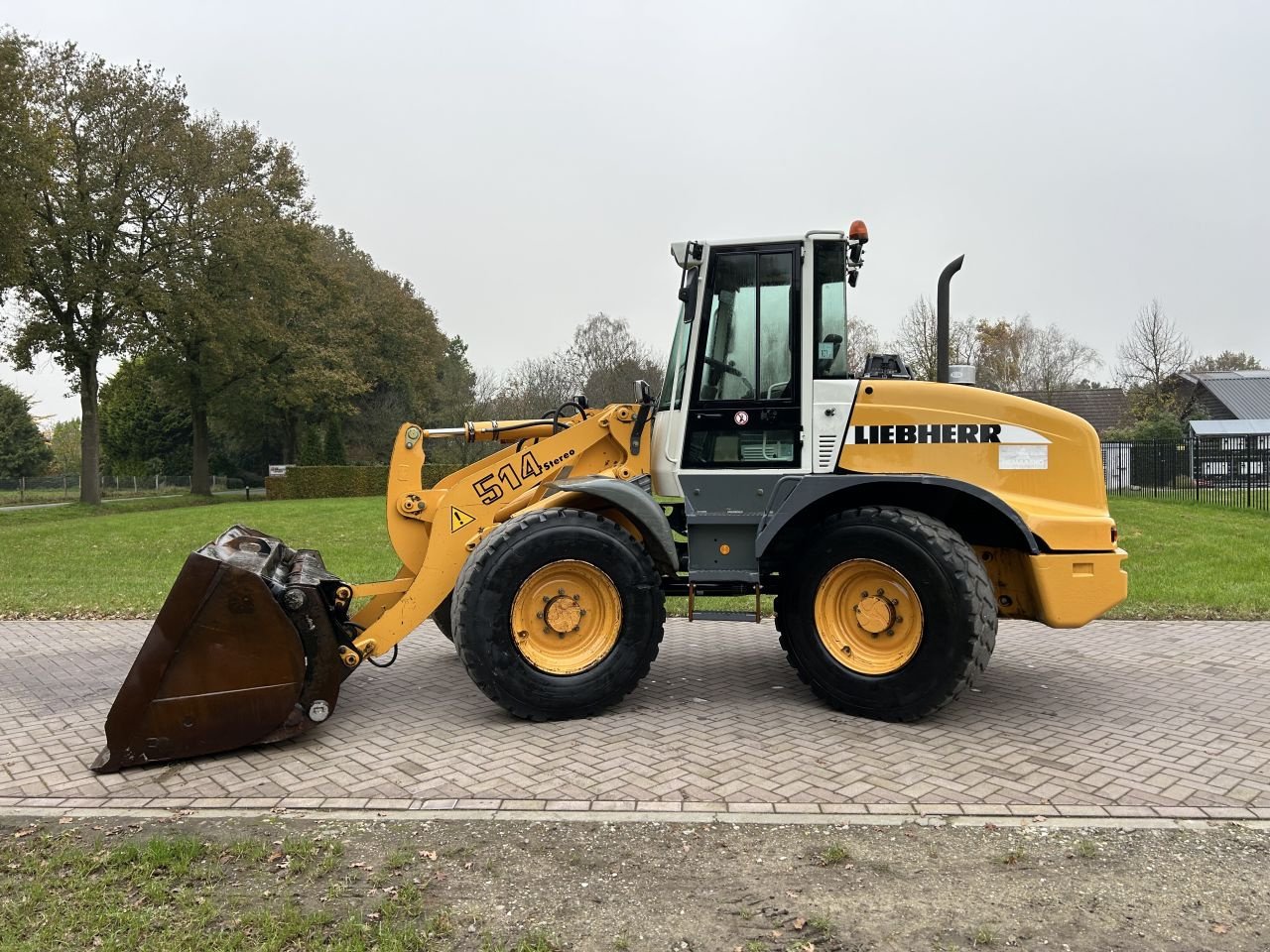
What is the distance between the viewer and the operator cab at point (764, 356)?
567 cm

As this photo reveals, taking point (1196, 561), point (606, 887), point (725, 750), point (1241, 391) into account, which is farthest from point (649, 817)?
point (1241, 391)

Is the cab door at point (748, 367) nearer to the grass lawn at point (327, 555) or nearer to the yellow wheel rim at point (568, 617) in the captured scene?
the yellow wheel rim at point (568, 617)

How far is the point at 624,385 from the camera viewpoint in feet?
105

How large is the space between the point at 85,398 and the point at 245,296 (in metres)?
6.50

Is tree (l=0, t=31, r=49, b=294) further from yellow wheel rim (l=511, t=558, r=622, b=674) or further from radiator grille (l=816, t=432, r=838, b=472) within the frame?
radiator grille (l=816, t=432, r=838, b=472)

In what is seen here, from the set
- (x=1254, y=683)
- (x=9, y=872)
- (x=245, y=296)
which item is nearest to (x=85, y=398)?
(x=245, y=296)

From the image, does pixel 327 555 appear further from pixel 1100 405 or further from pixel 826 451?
pixel 1100 405

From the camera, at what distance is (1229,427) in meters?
33.6

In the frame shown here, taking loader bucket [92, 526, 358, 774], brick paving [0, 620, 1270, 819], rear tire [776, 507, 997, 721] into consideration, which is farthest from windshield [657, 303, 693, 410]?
loader bucket [92, 526, 358, 774]

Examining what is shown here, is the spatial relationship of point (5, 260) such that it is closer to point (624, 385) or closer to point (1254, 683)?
point (624, 385)

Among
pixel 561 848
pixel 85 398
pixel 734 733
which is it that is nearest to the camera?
pixel 561 848

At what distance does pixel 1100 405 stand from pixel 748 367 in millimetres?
41171

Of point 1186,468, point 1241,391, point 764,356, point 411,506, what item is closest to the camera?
point 764,356

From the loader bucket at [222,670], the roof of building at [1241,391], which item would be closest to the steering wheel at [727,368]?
the loader bucket at [222,670]
